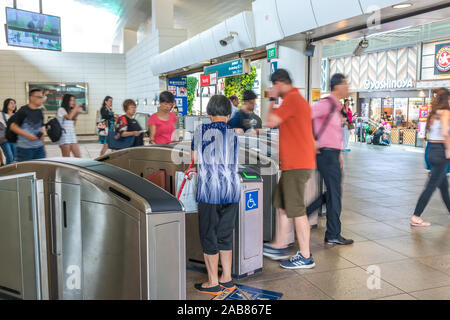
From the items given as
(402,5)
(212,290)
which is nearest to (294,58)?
(402,5)

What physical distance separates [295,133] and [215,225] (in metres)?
1.00

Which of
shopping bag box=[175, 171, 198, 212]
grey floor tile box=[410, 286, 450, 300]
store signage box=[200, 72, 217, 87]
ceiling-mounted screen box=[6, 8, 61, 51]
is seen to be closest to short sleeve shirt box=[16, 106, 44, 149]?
shopping bag box=[175, 171, 198, 212]

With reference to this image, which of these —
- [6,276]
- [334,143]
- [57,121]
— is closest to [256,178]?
[334,143]

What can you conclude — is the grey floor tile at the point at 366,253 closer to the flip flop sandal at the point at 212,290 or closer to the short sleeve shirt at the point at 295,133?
the short sleeve shirt at the point at 295,133

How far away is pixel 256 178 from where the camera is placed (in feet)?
11.3

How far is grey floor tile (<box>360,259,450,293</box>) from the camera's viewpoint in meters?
3.19

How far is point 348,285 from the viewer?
10.5ft

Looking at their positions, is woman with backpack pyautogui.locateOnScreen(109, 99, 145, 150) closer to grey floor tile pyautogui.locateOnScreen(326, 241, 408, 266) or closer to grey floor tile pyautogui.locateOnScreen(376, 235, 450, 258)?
grey floor tile pyautogui.locateOnScreen(326, 241, 408, 266)

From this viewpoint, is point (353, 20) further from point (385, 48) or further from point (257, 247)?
point (385, 48)

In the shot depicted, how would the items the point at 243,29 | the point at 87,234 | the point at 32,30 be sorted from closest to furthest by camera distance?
the point at 87,234, the point at 243,29, the point at 32,30

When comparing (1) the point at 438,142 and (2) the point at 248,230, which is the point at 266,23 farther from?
(2) the point at 248,230

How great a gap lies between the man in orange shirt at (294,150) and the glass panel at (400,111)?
17306 mm

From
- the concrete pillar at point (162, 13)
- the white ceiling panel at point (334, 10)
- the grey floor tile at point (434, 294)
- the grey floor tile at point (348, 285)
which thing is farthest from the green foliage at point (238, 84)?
the grey floor tile at point (434, 294)

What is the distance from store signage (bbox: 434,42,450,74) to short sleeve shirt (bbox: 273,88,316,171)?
16441mm
